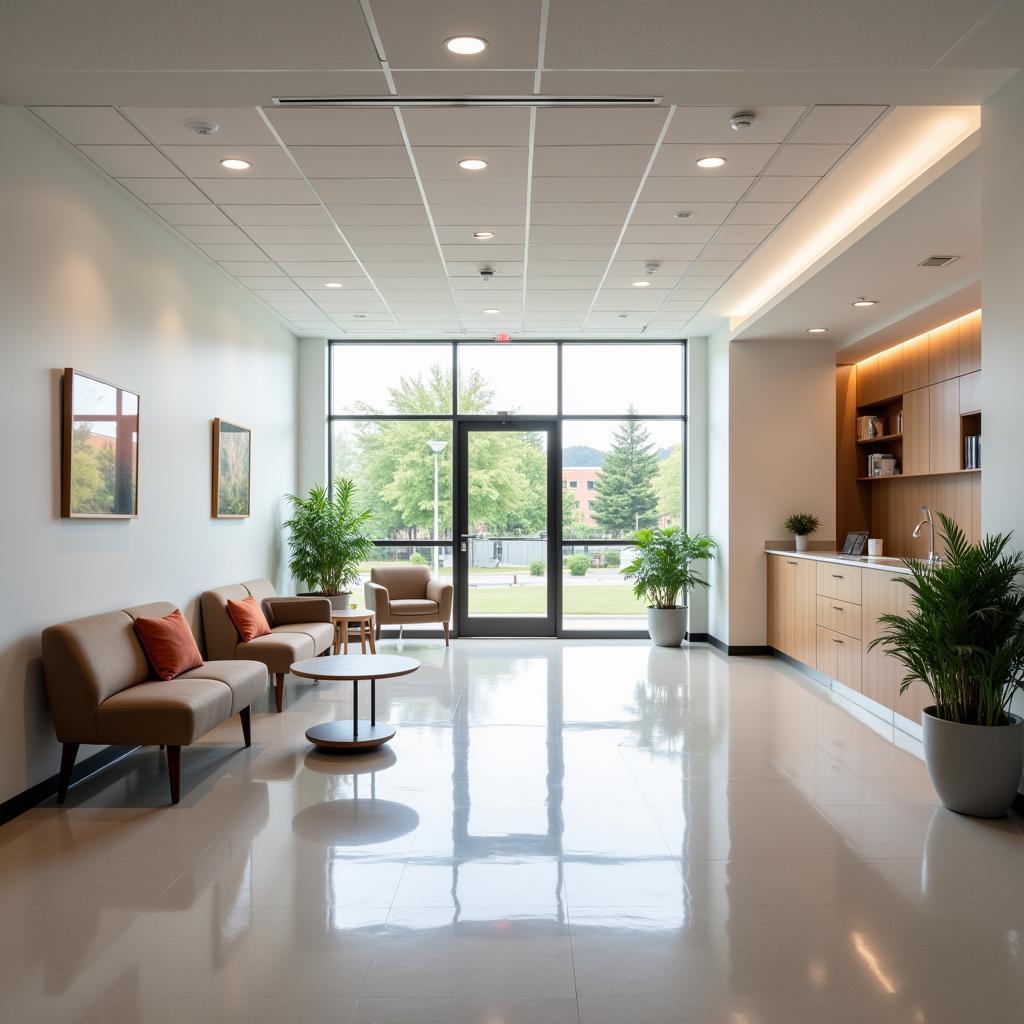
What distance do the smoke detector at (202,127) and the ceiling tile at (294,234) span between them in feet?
4.77

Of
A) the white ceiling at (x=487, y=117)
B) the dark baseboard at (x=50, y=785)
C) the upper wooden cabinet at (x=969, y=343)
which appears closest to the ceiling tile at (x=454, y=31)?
the white ceiling at (x=487, y=117)

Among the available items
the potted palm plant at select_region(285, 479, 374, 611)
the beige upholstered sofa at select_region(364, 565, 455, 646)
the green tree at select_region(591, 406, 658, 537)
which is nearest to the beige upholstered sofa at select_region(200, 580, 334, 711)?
the potted palm plant at select_region(285, 479, 374, 611)

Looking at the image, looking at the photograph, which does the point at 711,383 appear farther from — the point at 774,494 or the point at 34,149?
the point at 34,149

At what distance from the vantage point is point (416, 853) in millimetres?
3604

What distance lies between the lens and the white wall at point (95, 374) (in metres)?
4.16

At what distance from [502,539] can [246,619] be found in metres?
4.04

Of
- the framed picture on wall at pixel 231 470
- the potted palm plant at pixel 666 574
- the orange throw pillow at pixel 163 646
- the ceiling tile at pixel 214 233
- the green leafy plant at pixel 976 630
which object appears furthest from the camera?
the potted palm plant at pixel 666 574

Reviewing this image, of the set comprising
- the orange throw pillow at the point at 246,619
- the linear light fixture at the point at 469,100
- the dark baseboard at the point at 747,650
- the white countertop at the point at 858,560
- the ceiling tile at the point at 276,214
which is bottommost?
the dark baseboard at the point at 747,650

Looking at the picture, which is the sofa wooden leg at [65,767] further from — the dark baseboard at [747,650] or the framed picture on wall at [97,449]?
the dark baseboard at [747,650]

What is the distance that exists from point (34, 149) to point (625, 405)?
6.85m

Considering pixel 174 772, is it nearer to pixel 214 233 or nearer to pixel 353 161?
pixel 353 161

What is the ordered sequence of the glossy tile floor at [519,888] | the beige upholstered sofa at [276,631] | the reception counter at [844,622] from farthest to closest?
the beige upholstered sofa at [276,631] → the reception counter at [844,622] → the glossy tile floor at [519,888]

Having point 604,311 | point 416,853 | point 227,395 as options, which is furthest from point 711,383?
point 416,853

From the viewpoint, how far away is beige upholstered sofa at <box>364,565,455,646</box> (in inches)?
354
